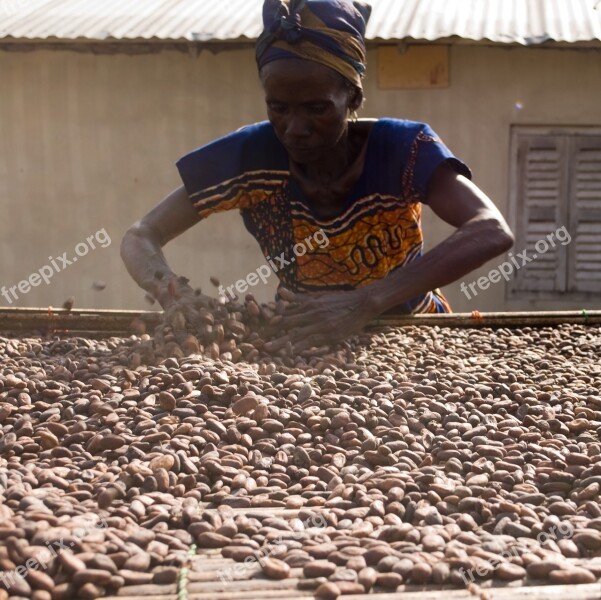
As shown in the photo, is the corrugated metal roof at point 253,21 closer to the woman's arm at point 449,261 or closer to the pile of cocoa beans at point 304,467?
the woman's arm at point 449,261

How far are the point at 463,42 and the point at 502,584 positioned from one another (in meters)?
5.54

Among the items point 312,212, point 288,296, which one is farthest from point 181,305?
point 312,212

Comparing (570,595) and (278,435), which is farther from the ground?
(278,435)

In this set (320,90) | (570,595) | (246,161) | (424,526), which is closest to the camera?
(570,595)

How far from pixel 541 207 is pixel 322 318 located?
4647 millimetres

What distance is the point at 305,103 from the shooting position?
2.79 m

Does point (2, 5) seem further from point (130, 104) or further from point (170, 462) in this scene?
point (170, 462)

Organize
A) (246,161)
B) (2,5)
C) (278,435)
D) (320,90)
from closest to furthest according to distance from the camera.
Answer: (278,435), (320,90), (246,161), (2,5)

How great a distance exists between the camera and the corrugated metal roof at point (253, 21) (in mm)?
6246

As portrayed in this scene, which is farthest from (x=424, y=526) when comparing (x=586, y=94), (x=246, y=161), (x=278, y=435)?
(x=586, y=94)

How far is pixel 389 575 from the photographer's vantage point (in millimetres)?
1398
